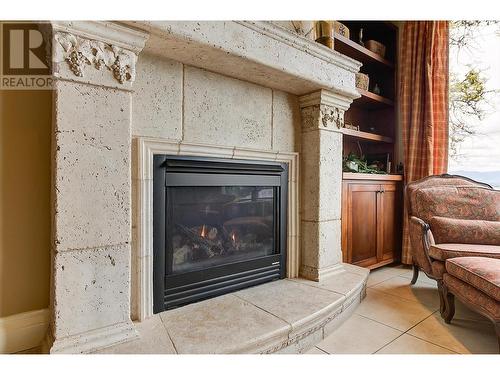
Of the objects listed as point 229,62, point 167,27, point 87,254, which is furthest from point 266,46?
point 87,254

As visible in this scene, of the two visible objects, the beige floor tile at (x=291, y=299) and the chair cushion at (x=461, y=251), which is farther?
the chair cushion at (x=461, y=251)

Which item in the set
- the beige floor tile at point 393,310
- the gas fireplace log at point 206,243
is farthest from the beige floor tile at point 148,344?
the beige floor tile at point 393,310

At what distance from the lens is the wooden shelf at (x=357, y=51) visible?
2689mm

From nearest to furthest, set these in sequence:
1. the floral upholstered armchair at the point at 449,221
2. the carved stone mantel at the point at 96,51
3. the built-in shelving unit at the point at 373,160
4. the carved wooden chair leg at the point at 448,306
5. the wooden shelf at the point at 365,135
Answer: the carved stone mantel at the point at 96,51 → the carved wooden chair leg at the point at 448,306 → the floral upholstered armchair at the point at 449,221 → the built-in shelving unit at the point at 373,160 → the wooden shelf at the point at 365,135

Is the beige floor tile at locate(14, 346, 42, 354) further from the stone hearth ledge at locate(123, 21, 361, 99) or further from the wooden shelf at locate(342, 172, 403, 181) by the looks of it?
the wooden shelf at locate(342, 172, 403, 181)

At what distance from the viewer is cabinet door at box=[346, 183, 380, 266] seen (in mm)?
2572

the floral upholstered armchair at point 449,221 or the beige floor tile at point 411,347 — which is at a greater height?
the floral upholstered armchair at point 449,221

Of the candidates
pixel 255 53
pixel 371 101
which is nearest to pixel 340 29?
pixel 371 101

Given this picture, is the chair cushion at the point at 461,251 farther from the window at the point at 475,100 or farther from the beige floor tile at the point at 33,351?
the beige floor tile at the point at 33,351

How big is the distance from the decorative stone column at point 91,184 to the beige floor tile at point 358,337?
1060 millimetres

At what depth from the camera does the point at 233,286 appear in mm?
1847

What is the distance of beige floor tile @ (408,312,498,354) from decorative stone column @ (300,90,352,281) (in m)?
0.67

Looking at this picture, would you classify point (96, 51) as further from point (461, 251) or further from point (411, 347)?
point (461, 251)
